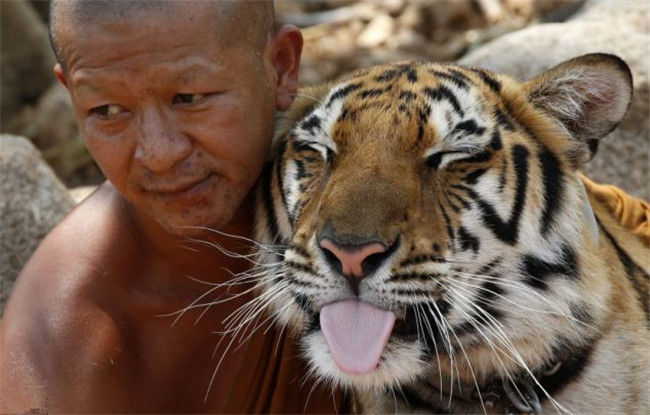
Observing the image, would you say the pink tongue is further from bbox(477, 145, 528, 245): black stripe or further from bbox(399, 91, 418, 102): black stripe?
→ bbox(399, 91, 418, 102): black stripe

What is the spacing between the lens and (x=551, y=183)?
1.88 m

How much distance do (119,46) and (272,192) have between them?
0.44 m

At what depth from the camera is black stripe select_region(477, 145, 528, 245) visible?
1779mm

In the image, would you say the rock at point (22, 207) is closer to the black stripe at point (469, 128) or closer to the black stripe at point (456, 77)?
the black stripe at point (456, 77)

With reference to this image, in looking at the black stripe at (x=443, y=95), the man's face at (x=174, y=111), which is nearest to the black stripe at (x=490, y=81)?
the black stripe at (x=443, y=95)

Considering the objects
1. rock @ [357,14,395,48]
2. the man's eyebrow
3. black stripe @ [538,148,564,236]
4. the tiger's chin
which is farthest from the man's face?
rock @ [357,14,395,48]

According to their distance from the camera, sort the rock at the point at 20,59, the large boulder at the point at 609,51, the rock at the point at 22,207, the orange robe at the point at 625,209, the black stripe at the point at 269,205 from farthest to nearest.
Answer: the rock at the point at 20,59
the large boulder at the point at 609,51
the rock at the point at 22,207
the orange robe at the point at 625,209
the black stripe at the point at 269,205

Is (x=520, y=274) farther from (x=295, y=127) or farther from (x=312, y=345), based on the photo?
(x=295, y=127)

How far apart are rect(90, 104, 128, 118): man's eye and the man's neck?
308 mm

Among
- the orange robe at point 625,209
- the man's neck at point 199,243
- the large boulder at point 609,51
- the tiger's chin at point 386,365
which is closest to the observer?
the tiger's chin at point 386,365

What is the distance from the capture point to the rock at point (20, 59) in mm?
5312

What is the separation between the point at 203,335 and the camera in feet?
7.46

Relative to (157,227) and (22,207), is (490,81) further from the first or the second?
(22,207)

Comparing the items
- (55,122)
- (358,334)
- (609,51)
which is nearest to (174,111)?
(358,334)
